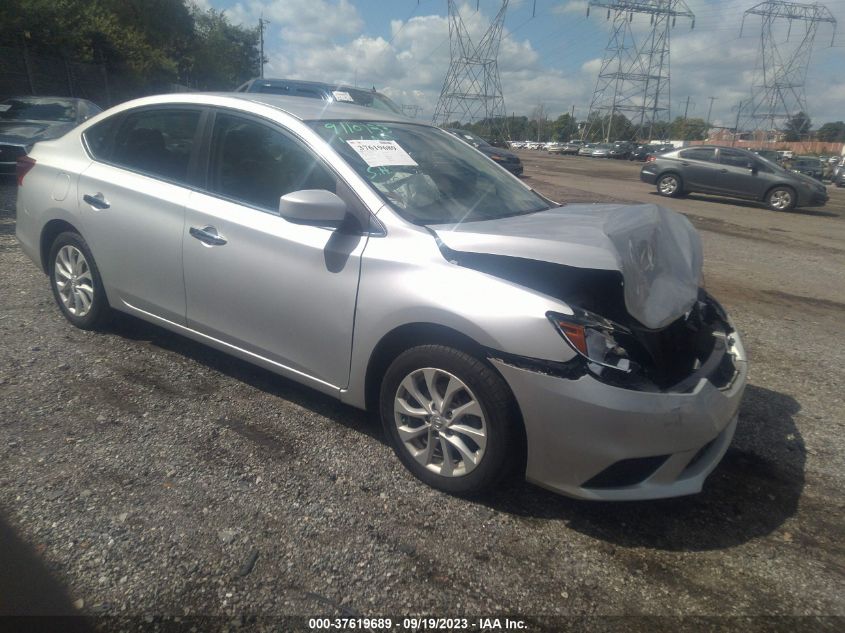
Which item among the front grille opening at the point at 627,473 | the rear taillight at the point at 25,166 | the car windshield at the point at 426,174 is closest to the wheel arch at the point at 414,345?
the front grille opening at the point at 627,473

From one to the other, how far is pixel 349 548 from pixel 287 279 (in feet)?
4.49

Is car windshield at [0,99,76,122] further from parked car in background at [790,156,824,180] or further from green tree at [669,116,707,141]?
green tree at [669,116,707,141]

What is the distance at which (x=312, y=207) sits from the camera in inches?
116

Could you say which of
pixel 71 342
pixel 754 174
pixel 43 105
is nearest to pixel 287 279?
pixel 71 342

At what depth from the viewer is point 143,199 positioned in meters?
3.87

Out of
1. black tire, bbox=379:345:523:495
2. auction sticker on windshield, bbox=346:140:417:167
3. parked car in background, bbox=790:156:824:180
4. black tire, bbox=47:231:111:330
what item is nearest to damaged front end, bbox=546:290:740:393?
black tire, bbox=379:345:523:495

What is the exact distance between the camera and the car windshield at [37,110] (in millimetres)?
12102

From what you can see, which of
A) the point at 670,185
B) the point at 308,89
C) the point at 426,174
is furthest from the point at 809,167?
the point at 426,174

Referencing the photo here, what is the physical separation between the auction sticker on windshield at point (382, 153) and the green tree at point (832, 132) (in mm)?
88653

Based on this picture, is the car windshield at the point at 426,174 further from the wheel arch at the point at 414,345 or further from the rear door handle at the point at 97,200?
the rear door handle at the point at 97,200

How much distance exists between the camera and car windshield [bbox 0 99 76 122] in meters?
12.1

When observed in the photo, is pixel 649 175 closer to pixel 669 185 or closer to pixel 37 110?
pixel 669 185

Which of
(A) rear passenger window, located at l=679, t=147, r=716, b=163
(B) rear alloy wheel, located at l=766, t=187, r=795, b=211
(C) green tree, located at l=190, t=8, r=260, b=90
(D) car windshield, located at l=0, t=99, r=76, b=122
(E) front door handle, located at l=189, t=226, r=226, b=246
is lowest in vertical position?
(B) rear alloy wheel, located at l=766, t=187, r=795, b=211

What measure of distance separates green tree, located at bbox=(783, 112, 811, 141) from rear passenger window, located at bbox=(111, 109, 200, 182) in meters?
93.0
